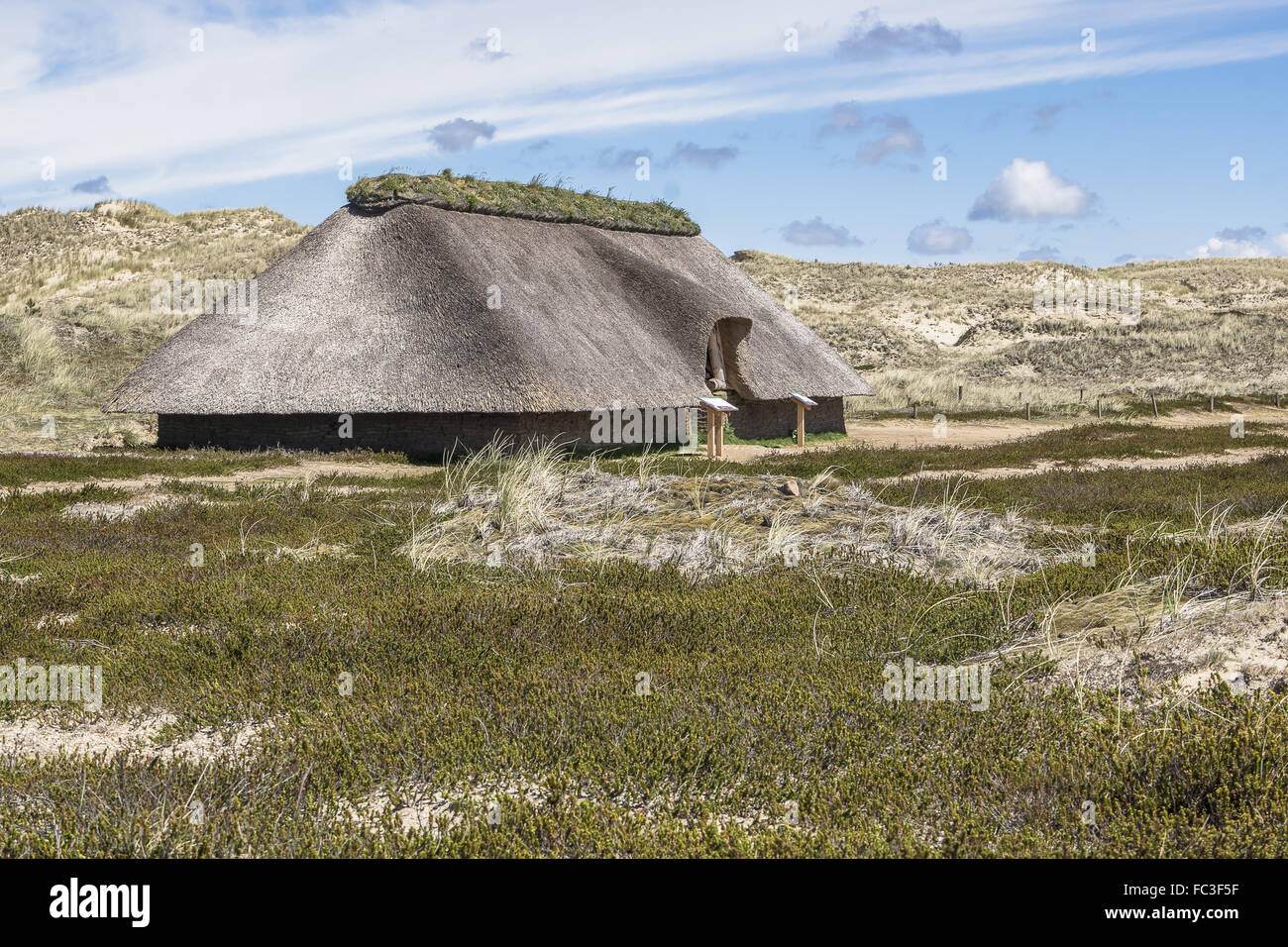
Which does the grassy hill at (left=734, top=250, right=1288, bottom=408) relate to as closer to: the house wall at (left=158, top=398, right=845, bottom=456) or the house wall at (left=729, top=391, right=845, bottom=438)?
the house wall at (left=729, top=391, right=845, bottom=438)

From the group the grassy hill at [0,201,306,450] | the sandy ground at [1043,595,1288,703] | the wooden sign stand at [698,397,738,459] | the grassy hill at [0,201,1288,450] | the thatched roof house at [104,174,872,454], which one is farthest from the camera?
the grassy hill at [0,201,1288,450]

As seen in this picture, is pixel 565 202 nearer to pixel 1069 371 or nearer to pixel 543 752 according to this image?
pixel 543 752

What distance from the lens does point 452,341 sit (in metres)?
22.1

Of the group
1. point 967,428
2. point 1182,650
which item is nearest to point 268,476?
point 1182,650

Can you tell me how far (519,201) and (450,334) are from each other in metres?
7.21

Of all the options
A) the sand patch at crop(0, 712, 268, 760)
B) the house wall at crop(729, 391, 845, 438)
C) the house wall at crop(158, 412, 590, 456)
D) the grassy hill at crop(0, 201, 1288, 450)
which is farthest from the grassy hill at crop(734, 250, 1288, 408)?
the sand patch at crop(0, 712, 268, 760)

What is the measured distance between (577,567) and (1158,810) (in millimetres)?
6100

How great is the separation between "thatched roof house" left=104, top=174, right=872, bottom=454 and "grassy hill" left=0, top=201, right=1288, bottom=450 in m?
5.09

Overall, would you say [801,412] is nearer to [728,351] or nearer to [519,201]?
[728,351]

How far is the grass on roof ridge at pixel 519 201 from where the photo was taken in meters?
26.0

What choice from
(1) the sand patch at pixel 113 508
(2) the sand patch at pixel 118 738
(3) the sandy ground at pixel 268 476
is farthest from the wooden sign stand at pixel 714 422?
(2) the sand patch at pixel 118 738

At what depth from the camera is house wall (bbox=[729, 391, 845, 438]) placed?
1114 inches

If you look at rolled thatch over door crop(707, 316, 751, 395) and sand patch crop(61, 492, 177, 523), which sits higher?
rolled thatch over door crop(707, 316, 751, 395)

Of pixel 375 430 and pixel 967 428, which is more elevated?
pixel 375 430
